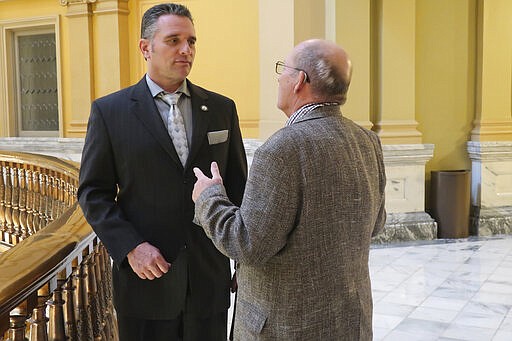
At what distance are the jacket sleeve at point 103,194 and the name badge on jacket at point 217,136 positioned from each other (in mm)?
362

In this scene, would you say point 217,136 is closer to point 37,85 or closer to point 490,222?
point 490,222

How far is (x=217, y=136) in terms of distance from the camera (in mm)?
2457

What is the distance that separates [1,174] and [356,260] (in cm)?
543

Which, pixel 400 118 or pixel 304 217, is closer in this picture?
pixel 304 217

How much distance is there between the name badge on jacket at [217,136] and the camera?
7.98 ft

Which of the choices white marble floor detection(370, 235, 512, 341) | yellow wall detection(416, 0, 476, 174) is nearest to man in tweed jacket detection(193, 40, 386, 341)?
white marble floor detection(370, 235, 512, 341)

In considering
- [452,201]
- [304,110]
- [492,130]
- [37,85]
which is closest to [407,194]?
[452,201]

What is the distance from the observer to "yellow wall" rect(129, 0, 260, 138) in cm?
901

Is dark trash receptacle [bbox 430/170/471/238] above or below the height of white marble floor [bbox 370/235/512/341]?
above

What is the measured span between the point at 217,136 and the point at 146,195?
1.16 feet

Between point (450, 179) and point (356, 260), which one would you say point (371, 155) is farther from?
point (450, 179)

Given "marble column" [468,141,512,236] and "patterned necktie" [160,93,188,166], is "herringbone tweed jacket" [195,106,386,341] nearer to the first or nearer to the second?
"patterned necktie" [160,93,188,166]

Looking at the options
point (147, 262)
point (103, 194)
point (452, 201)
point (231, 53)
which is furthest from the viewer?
point (231, 53)

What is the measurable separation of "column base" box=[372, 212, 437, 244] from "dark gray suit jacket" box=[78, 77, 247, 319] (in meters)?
5.94
